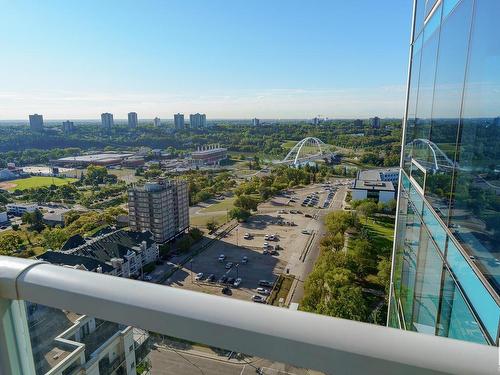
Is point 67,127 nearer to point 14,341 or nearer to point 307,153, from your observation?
point 307,153

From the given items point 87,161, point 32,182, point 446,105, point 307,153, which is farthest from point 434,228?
point 87,161

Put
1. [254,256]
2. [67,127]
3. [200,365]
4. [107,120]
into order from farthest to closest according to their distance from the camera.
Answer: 1. [107,120]
2. [67,127]
3. [254,256]
4. [200,365]

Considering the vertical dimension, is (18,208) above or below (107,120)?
below

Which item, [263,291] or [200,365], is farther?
[263,291]

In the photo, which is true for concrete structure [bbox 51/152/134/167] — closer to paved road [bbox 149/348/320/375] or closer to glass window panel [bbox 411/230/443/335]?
glass window panel [bbox 411/230/443/335]

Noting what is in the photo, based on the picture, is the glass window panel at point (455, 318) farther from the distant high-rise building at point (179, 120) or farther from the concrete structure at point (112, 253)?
the distant high-rise building at point (179, 120)

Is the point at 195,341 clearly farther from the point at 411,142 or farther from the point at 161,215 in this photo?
the point at 161,215
